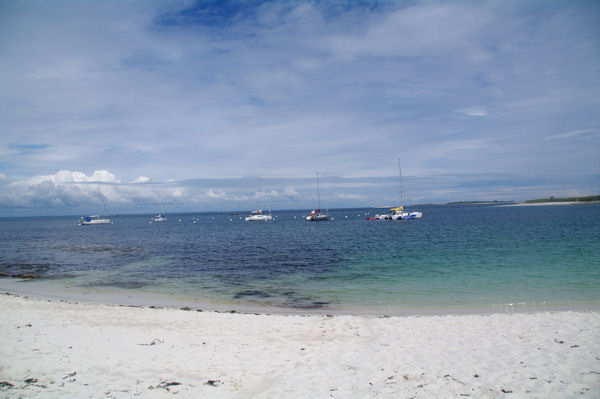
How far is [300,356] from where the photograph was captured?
10055mm

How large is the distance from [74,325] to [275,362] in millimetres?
8454

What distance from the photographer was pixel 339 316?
1450cm

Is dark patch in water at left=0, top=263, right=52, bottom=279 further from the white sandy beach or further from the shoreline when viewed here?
the white sandy beach

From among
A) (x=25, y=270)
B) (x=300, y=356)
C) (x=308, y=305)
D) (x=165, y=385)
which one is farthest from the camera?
(x=25, y=270)

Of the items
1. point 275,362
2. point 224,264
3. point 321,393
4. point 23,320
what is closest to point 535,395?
point 321,393

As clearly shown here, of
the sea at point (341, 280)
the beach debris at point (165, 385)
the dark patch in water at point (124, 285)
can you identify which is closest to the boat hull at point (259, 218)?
the sea at point (341, 280)

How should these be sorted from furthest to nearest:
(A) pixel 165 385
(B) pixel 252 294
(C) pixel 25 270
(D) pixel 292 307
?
(C) pixel 25 270
(B) pixel 252 294
(D) pixel 292 307
(A) pixel 165 385

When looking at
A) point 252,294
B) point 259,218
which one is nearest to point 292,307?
point 252,294

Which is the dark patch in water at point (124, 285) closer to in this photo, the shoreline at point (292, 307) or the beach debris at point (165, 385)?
the shoreline at point (292, 307)

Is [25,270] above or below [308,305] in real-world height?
above

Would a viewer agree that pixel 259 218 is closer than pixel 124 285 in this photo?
No

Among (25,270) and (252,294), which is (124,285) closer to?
(252,294)

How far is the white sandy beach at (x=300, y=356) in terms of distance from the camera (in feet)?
26.1

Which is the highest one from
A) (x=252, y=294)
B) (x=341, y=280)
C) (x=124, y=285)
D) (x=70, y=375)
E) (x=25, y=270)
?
(x=70, y=375)
